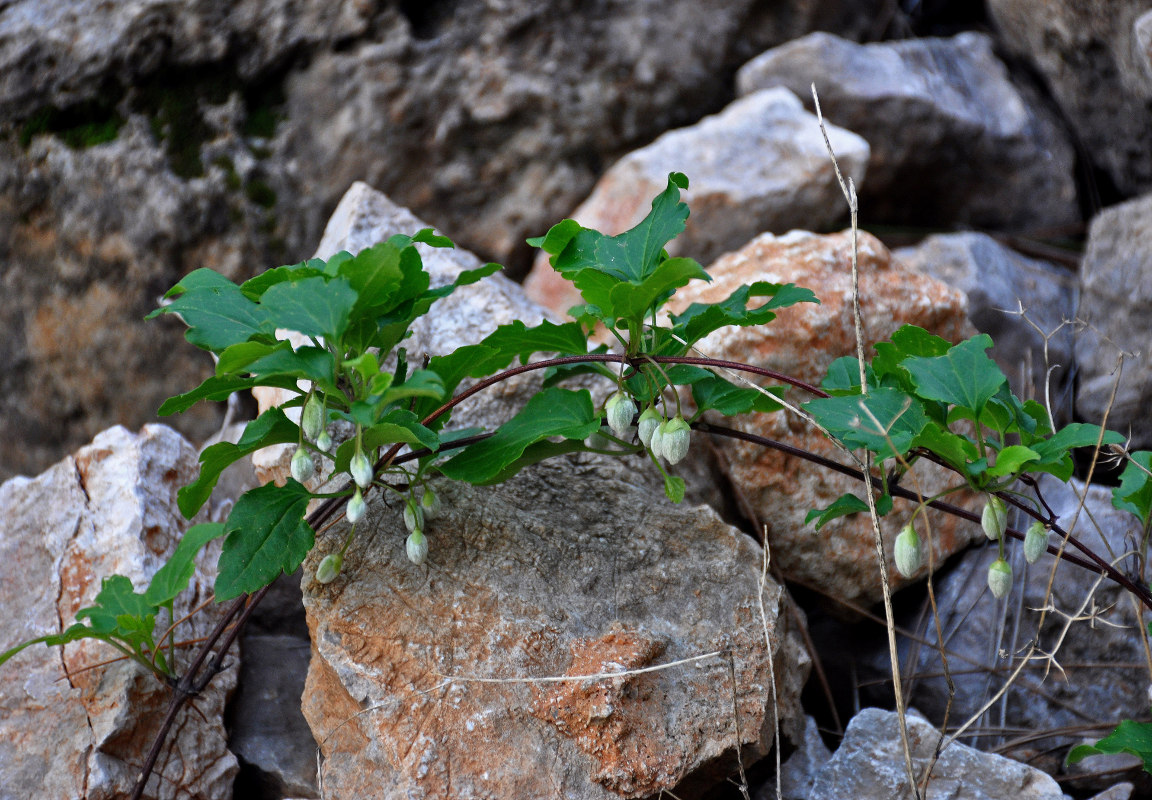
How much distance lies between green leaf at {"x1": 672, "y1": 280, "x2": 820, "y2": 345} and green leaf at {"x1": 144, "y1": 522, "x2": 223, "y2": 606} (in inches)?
40.0

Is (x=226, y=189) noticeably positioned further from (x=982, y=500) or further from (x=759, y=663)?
(x=982, y=500)

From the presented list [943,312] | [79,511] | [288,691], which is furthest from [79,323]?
[943,312]

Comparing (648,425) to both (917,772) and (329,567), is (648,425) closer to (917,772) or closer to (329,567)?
(329,567)

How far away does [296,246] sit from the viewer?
3.39 m

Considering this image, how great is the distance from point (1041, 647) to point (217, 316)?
7.08 feet

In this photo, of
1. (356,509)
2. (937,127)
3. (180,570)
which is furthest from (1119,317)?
(180,570)

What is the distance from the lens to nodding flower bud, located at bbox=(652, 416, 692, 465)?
1606 mm

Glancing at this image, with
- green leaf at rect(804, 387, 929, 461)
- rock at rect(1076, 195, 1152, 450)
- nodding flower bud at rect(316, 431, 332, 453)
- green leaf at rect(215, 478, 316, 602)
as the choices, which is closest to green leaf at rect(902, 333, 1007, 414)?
green leaf at rect(804, 387, 929, 461)

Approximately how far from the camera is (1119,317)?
297cm

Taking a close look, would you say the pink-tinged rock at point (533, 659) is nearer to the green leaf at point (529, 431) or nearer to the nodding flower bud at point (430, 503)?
the nodding flower bud at point (430, 503)

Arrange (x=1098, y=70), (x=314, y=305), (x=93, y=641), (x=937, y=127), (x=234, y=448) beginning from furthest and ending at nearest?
(x=937, y=127) < (x=1098, y=70) < (x=93, y=641) < (x=234, y=448) < (x=314, y=305)

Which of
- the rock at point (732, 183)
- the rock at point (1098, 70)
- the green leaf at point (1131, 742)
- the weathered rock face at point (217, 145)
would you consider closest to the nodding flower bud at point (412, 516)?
the green leaf at point (1131, 742)

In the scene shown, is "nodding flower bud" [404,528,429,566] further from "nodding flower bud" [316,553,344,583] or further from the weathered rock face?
the weathered rock face

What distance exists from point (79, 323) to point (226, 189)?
28.3 inches
